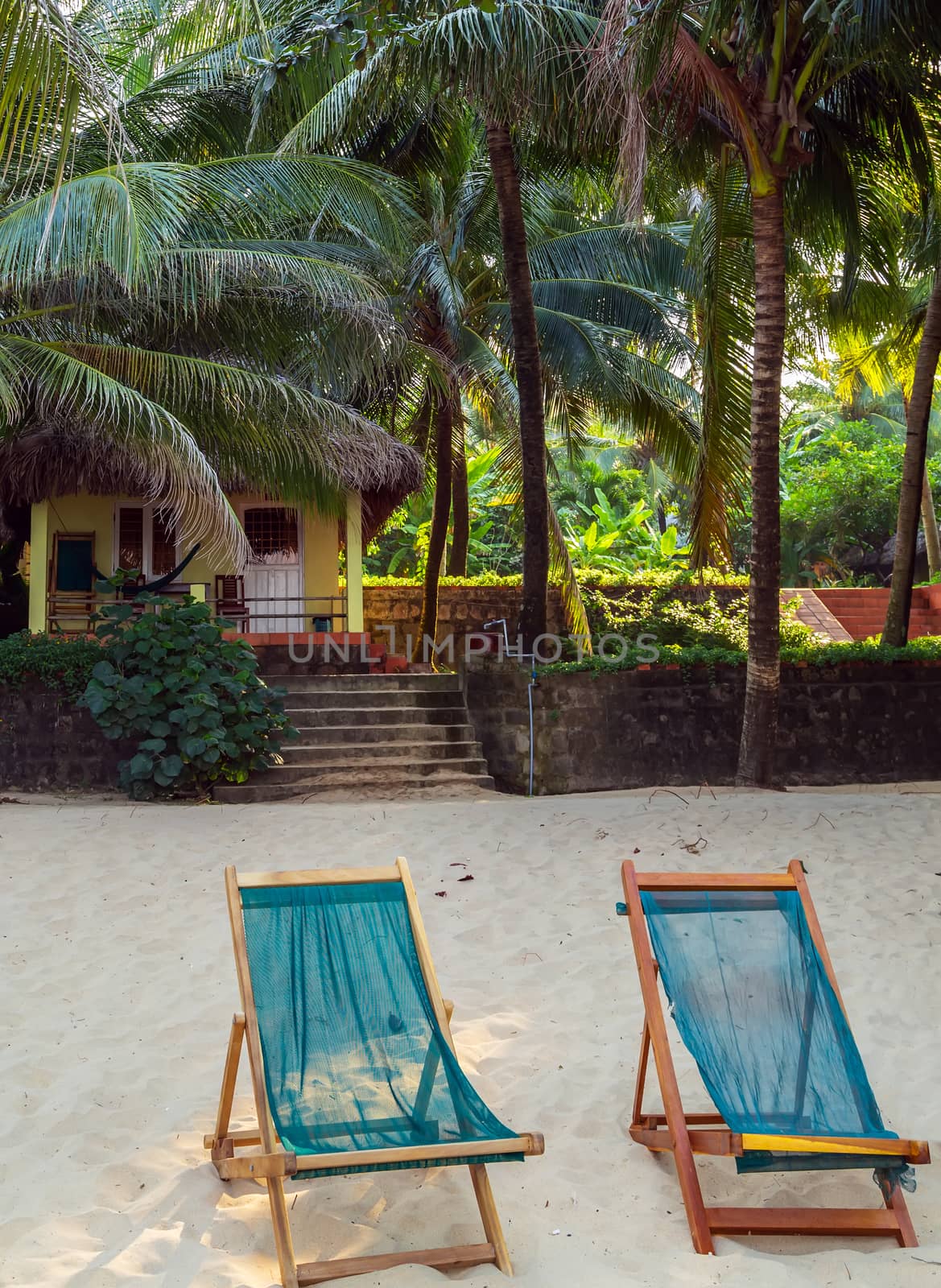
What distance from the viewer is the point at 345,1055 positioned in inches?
130

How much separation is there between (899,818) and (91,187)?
7012 millimetres

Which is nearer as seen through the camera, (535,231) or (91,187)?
(91,187)

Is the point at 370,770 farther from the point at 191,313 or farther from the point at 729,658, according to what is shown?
the point at 191,313

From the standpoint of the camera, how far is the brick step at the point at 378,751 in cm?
997

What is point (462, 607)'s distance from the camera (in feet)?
56.6

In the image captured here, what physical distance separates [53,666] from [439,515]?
6296mm

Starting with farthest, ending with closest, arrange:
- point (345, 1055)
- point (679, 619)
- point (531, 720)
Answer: point (679, 619), point (531, 720), point (345, 1055)

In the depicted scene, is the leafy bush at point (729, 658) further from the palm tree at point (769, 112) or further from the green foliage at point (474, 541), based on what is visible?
the green foliage at point (474, 541)

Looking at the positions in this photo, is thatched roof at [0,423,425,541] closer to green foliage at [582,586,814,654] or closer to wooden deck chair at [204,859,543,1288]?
green foliage at [582,586,814,654]

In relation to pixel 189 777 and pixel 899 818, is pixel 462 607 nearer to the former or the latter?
pixel 189 777

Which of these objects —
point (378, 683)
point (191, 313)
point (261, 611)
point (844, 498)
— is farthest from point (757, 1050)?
point (844, 498)

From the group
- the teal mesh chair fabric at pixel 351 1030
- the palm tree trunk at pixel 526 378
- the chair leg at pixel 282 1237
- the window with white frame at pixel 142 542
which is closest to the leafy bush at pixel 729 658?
the palm tree trunk at pixel 526 378

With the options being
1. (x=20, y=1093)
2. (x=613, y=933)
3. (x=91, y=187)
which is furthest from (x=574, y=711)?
(x=20, y=1093)

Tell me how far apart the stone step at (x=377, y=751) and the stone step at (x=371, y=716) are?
1.04 feet
